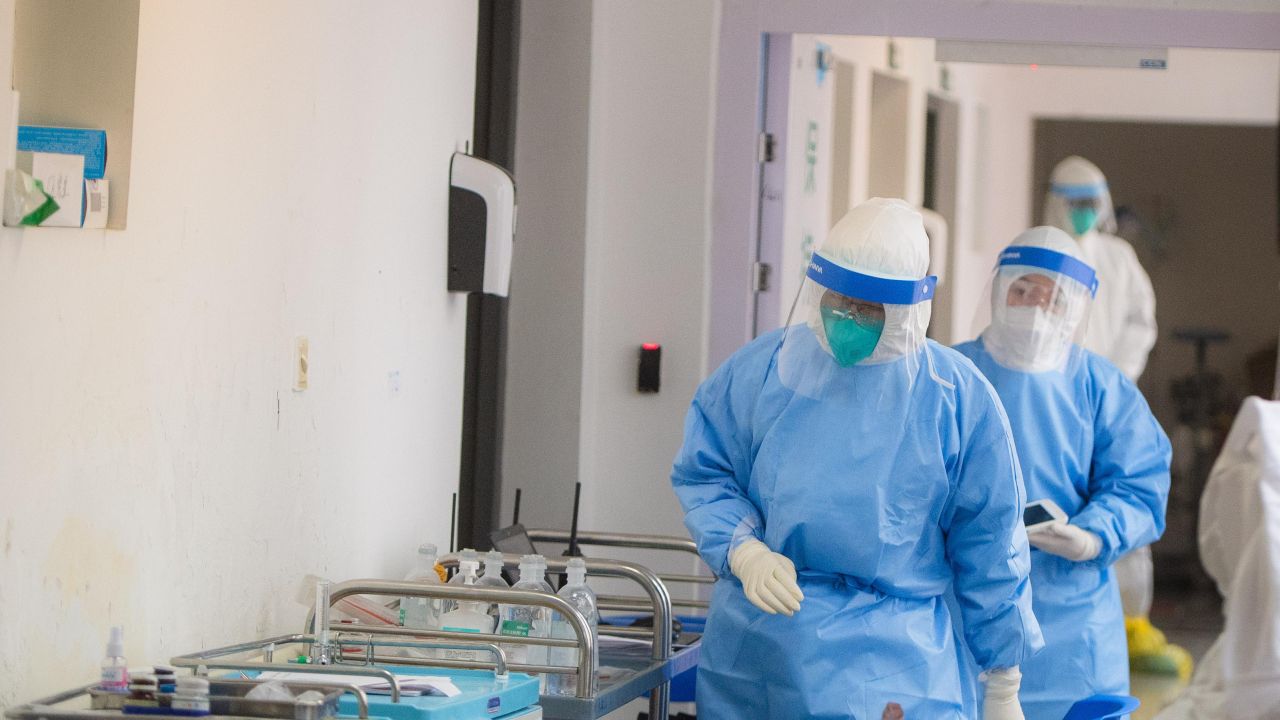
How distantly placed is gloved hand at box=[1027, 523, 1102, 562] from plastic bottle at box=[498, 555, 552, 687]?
123cm

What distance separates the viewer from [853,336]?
2646mm

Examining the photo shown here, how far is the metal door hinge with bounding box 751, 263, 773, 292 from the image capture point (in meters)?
4.34

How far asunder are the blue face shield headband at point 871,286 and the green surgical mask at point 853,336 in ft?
0.15

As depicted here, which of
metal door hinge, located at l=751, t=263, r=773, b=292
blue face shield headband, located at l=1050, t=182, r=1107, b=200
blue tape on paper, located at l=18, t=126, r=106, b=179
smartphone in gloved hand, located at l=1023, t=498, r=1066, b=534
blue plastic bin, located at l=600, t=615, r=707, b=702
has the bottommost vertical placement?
blue plastic bin, located at l=600, t=615, r=707, b=702

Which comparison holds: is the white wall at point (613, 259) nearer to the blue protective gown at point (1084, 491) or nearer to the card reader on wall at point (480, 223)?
the card reader on wall at point (480, 223)

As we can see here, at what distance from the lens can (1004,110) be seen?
897 centimetres

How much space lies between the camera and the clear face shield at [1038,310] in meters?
3.71

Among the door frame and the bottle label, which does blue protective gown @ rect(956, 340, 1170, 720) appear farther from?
the bottle label


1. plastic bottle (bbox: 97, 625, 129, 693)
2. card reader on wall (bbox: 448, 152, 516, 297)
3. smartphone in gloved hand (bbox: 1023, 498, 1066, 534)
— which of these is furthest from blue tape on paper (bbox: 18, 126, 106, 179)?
smartphone in gloved hand (bbox: 1023, 498, 1066, 534)

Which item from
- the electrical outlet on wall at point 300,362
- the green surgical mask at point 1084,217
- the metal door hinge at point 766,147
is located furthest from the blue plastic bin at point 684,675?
the green surgical mask at point 1084,217

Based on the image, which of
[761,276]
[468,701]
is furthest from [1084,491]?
[468,701]

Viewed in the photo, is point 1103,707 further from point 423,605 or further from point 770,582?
point 423,605

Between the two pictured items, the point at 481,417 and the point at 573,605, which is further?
the point at 481,417

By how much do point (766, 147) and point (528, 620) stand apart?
79.3 inches
